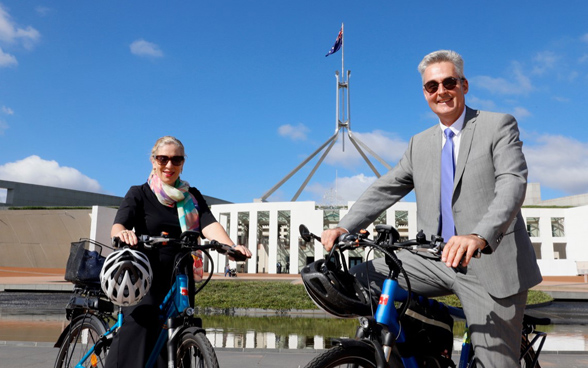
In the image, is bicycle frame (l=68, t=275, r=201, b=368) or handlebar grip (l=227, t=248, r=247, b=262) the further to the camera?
handlebar grip (l=227, t=248, r=247, b=262)

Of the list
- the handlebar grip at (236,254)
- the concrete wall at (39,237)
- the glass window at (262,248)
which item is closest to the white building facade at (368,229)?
the glass window at (262,248)

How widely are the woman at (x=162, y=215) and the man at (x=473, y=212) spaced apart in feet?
3.19

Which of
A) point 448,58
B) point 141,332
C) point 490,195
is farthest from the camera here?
point 141,332

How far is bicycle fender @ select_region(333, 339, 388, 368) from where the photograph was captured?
5.38 ft

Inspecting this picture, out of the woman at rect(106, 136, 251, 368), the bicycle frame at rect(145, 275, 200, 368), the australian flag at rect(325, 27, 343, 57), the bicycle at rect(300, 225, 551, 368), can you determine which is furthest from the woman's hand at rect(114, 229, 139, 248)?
the australian flag at rect(325, 27, 343, 57)

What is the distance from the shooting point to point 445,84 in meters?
2.09

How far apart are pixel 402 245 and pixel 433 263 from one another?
18.8 inches

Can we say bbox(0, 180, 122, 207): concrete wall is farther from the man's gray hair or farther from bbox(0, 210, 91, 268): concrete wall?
the man's gray hair

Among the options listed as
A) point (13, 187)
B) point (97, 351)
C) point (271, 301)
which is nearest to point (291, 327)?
point (271, 301)

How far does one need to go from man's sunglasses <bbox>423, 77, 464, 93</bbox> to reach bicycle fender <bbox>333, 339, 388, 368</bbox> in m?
1.11

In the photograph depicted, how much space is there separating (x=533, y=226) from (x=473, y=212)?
3688 cm

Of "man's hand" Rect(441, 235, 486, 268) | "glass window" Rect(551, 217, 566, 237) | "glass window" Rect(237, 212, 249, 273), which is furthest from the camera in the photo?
"glass window" Rect(551, 217, 566, 237)

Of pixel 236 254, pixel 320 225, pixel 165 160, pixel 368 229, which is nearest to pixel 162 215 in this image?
pixel 165 160

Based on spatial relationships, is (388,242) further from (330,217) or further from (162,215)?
(330,217)
